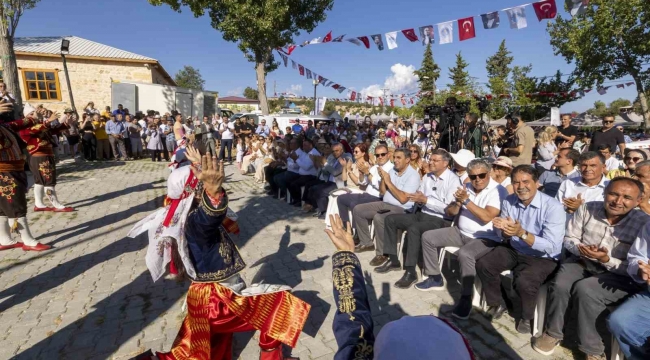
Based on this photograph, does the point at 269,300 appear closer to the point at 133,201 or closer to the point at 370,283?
the point at 370,283

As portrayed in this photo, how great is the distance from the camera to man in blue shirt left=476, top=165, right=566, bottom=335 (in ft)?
10.3

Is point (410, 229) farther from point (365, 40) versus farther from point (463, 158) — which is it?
point (365, 40)

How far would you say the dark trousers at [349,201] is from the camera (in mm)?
5648

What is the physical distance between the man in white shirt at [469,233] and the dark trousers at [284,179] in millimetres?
A: 4475

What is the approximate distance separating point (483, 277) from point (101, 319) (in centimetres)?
391

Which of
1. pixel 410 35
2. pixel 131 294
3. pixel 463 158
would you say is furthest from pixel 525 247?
pixel 410 35

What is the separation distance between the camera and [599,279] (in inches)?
112

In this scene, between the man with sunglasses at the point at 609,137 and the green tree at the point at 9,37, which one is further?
the green tree at the point at 9,37

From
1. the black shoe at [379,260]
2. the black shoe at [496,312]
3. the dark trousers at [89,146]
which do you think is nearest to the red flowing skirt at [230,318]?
the black shoe at [496,312]

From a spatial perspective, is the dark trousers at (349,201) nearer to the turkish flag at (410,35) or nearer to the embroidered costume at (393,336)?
the embroidered costume at (393,336)

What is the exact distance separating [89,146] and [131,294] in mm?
12369

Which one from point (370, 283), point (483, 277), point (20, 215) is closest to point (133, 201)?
point (20, 215)

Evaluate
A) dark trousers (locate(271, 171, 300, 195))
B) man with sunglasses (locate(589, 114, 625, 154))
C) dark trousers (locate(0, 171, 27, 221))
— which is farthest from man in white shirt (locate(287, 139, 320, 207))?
man with sunglasses (locate(589, 114, 625, 154))

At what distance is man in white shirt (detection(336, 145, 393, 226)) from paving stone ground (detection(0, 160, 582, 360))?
0.66 meters
